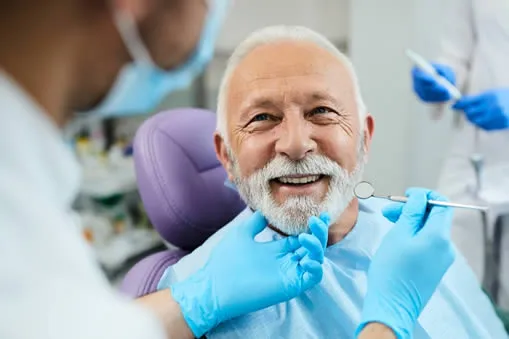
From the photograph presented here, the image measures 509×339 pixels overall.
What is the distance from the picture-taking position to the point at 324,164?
1.18 m

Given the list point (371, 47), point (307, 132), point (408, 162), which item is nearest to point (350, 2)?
point (371, 47)

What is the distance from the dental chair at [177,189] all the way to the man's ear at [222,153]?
3cm

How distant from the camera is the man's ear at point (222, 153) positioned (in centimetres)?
130

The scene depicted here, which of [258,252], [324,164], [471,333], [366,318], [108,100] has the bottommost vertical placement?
[471,333]

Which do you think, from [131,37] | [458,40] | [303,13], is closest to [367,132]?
[458,40]

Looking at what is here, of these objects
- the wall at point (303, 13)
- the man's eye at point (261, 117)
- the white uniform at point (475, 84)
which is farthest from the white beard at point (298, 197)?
the wall at point (303, 13)

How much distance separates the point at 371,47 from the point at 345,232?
103cm

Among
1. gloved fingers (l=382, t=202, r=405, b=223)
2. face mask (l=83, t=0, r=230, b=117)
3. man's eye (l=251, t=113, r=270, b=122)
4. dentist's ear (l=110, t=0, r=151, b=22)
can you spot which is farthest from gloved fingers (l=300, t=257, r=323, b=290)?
dentist's ear (l=110, t=0, r=151, b=22)

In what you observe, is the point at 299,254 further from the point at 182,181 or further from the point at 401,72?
the point at 401,72

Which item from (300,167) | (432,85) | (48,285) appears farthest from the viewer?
(432,85)

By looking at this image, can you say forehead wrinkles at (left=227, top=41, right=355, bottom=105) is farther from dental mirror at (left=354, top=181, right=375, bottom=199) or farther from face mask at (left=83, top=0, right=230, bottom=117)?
face mask at (left=83, top=0, right=230, bottom=117)

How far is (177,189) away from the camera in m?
1.29

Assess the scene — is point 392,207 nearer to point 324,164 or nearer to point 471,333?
point 324,164

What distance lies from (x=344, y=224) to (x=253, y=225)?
24cm
